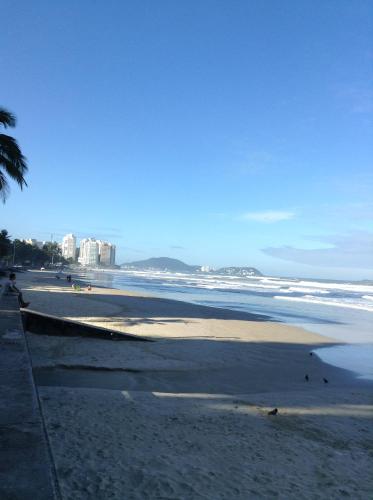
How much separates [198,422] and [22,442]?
262 centimetres

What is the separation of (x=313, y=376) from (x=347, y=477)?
555 centimetres

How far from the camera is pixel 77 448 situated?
3852 millimetres

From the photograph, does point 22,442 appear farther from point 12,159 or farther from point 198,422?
point 12,159

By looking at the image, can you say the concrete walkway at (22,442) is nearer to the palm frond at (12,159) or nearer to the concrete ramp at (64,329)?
the concrete ramp at (64,329)

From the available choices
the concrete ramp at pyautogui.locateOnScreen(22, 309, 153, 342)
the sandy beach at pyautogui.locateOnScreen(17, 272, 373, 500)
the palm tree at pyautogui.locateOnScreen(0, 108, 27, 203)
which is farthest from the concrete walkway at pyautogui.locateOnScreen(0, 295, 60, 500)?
the palm tree at pyautogui.locateOnScreen(0, 108, 27, 203)

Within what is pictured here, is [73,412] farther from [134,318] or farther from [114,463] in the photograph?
[134,318]

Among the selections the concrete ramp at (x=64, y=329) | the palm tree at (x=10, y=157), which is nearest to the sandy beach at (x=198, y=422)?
the concrete ramp at (x=64, y=329)

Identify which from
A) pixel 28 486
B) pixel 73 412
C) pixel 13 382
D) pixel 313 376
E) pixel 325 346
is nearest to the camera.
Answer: pixel 28 486

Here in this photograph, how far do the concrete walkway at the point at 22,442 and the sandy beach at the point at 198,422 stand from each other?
1.18 ft

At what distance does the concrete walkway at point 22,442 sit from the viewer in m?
2.50

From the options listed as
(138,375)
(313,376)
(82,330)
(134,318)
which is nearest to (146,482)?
(138,375)

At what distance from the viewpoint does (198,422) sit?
17.1ft

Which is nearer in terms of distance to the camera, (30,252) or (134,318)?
(134,318)

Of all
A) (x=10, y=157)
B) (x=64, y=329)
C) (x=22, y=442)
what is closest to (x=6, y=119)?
(x=10, y=157)
